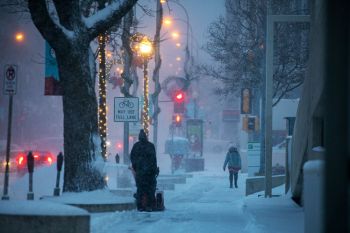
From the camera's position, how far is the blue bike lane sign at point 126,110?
2020cm

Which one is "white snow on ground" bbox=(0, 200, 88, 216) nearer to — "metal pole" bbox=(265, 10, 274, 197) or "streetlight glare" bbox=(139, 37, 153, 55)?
"metal pole" bbox=(265, 10, 274, 197)

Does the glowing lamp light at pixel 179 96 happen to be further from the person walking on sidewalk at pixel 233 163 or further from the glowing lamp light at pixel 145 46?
the glowing lamp light at pixel 145 46

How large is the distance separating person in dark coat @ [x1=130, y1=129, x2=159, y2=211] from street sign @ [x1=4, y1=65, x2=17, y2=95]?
4068 millimetres

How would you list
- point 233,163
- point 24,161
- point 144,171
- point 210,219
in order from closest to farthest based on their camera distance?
1. point 210,219
2. point 144,171
3. point 233,163
4. point 24,161

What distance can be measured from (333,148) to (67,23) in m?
10.8

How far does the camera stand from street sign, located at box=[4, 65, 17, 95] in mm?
16562

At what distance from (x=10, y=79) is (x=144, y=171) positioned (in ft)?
15.4

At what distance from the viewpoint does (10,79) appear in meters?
16.7

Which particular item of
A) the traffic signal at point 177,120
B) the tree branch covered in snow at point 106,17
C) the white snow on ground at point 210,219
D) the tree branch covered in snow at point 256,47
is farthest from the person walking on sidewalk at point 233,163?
the tree branch covered in snow at point 106,17

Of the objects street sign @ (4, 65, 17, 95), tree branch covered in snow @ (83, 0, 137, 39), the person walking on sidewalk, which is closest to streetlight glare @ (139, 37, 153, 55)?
the person walking on sidewalk

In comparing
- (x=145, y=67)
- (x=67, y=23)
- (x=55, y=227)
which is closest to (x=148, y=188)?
(x=67, y=23)

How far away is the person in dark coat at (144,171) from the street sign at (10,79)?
13.3 ft

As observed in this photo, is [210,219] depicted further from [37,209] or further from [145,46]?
[145,46]

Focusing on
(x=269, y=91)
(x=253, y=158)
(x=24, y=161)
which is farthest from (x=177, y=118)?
(x=269, y=91)
